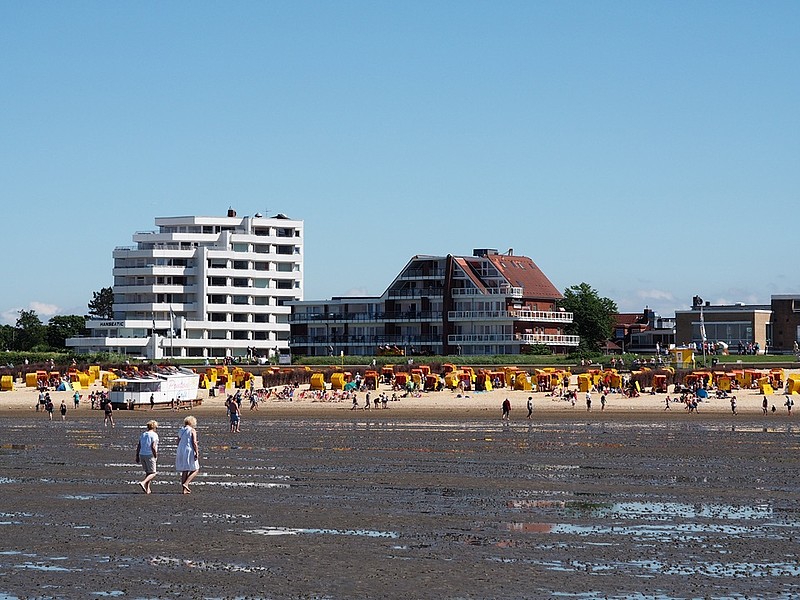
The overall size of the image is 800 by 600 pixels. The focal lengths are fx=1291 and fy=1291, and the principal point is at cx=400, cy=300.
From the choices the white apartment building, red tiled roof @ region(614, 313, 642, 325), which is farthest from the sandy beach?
red tiled roof @ region(614, 313, 642, 325)

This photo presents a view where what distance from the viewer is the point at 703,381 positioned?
76.8 m

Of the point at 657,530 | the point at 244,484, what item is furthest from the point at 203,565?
the point at 244,484

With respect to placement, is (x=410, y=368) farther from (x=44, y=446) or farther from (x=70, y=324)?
(x=70, y=324)

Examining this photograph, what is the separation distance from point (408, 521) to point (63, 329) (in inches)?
5749

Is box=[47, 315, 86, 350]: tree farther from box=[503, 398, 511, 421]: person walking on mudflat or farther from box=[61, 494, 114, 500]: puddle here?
box=[61, 494, 114, 500]: puddle

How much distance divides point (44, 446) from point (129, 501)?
61.2 ft

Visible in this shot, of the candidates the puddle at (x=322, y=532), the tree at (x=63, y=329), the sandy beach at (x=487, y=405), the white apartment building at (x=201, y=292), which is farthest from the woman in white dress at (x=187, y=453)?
the tree at (x=63, y=329)

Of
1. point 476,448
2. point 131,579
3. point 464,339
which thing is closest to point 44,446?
point 476,448

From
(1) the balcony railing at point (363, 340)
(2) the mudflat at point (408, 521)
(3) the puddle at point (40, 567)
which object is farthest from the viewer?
(1) the balcony railing at point (363, 340)

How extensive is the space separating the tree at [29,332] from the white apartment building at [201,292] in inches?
1033

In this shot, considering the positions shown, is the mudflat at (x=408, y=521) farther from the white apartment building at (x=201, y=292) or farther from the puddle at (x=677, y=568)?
the white apartment building at (x=201, y=292)

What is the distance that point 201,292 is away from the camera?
452 ft

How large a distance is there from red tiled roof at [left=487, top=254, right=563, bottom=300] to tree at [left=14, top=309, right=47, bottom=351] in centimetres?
6337

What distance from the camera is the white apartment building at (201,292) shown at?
443 ft
